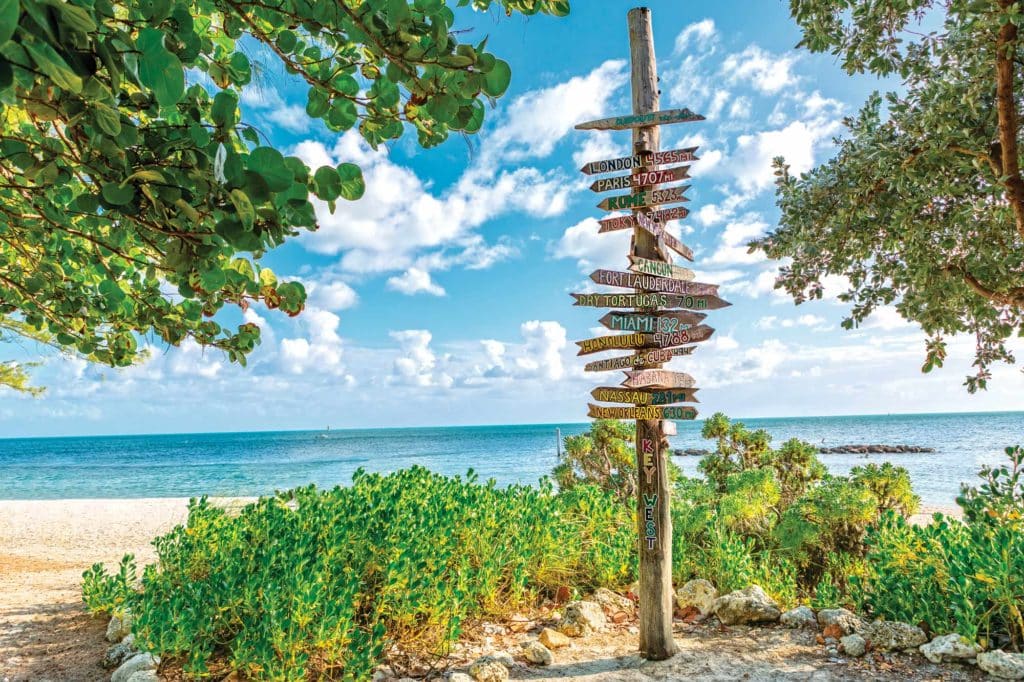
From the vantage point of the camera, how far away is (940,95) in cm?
502

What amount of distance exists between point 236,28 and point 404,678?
12.4ft

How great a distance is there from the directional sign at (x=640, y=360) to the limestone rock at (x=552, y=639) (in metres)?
2.10

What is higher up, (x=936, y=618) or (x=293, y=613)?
(x=293, y=613)

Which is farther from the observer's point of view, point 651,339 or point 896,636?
point 651,339

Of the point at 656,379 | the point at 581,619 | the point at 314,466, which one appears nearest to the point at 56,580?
the point at 581,619

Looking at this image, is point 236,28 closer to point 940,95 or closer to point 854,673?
point 854,673

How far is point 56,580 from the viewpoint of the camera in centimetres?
705

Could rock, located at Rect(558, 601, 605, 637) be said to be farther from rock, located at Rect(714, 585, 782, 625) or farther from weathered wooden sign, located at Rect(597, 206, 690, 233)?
weathered wooden sign, located at Rect(597, 206, 690, 233)

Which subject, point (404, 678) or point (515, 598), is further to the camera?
point (515, 598)

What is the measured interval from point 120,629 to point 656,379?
4.74 m

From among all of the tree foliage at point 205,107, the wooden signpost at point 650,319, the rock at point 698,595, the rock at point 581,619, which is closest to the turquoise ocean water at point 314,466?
the rock at point 698,595

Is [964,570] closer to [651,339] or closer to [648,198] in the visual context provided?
[651,339]

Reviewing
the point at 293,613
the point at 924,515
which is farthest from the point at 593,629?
the point at 924,515

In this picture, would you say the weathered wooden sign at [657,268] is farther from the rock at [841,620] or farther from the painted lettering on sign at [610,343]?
the rock at [841,620]
